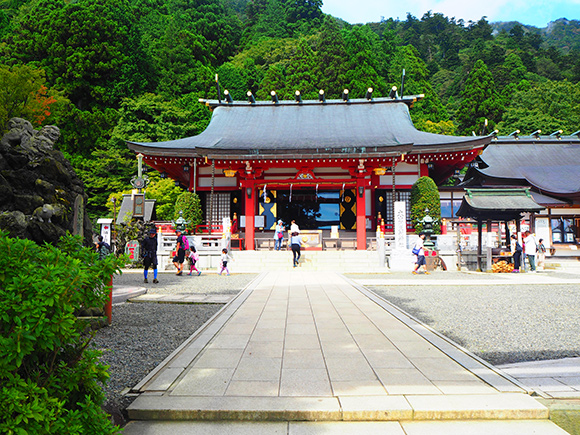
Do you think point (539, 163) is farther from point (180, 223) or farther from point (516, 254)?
point (180, 223)

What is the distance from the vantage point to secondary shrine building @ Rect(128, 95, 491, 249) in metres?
16.2

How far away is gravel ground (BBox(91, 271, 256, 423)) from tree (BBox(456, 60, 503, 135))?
40.0 meters

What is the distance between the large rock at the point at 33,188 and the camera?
4.62m

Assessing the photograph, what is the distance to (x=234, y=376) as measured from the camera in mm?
3277

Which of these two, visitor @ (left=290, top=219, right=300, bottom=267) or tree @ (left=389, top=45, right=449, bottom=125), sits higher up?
tree @ (left=389, top=45, right=449, bottom=125)

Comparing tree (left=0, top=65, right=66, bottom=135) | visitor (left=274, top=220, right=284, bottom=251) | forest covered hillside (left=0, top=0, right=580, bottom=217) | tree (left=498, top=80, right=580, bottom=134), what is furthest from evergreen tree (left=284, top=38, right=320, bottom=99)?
visitor (left=274, top=220, right=284, bottom=251)

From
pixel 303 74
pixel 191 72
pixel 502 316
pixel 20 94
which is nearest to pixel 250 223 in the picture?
pixel 502 316

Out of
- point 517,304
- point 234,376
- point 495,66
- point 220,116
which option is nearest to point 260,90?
point 220,116

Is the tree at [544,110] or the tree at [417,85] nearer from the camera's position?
the tree at [544,110]

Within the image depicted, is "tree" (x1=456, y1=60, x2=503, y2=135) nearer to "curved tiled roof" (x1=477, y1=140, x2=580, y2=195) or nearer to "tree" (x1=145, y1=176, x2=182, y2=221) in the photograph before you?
"curved tiled roof" (x1=477, y1=140, x2=580, y2=195)

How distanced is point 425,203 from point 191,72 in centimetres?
→ 2987

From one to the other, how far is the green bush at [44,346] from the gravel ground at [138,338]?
0.36 m

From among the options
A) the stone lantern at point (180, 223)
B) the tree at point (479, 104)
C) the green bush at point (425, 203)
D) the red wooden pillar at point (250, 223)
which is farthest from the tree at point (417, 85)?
the stone lantern at point (180, 223)

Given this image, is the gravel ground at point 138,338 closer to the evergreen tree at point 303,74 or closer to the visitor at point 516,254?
the visitor at point 516,254
